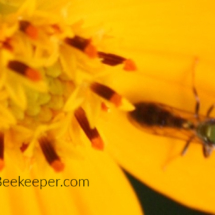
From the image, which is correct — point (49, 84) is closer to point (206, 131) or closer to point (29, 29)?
point (29, 29)

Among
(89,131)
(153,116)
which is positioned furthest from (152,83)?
(89,131)

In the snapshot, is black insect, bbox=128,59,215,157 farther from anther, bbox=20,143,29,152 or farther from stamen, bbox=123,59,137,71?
anther, bbox=20,143,29,152

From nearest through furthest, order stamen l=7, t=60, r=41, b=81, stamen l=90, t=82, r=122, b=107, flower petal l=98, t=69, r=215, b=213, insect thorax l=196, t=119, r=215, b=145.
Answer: stamen l=7, t=60, r=41, b=81 < stamen l=90, t=82, r=122, b=107 < flower petal l=98, t=69, r=215, b=213 < insect thorax l=196, t=119, r=215, b=145

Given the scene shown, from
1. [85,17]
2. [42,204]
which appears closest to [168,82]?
[85,17]

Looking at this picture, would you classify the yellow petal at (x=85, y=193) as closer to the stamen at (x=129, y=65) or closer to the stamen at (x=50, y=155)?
the stamen at (x=50, y=155)

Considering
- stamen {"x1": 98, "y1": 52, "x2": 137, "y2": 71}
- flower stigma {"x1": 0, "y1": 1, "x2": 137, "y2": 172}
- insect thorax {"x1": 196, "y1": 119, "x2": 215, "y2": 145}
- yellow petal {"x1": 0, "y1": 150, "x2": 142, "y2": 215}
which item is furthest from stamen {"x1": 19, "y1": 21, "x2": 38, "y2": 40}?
insect thorax {"x1": 196, "y1": 119, "x2": 215, "y2": 145}

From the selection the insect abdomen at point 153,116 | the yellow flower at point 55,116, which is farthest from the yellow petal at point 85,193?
the insect abdomen at point 153,116

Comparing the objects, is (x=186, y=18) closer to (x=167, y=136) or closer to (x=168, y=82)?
(x=168, y=82)
